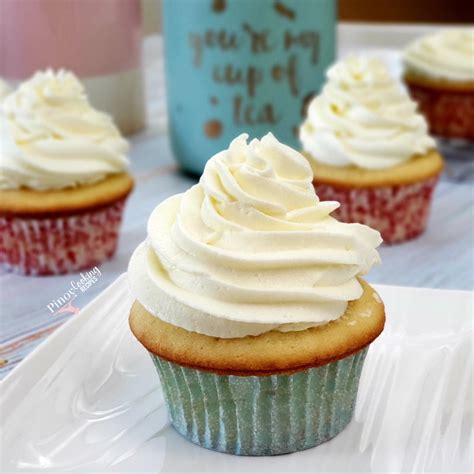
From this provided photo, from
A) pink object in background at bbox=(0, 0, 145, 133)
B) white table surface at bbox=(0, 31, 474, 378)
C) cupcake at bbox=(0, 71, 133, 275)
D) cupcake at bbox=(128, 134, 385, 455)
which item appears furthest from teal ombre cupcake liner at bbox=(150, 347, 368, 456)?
pink object in background at bbox=(0, 0, 145, 133)

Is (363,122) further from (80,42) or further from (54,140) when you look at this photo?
(80,42)

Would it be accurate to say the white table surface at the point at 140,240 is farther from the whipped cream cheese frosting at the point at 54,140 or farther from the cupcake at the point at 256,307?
the cupcake at the point at 256,307

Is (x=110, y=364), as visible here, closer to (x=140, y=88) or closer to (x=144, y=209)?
(x=144, y=209)

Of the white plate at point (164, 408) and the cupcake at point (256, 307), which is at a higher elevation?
the cupcake at point (256, 307)

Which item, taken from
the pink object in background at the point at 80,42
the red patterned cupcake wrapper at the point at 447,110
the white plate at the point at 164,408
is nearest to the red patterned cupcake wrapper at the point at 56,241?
the white plate at the point at 164,408

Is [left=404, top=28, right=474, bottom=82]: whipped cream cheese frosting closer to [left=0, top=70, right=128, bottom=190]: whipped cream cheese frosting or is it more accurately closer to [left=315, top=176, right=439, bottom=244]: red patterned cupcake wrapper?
[left=315, top=176, right=439, bottom=244]: red patterned cupcake wrapper

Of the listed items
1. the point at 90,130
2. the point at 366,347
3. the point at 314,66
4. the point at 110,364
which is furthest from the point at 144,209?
the point at 366,347
